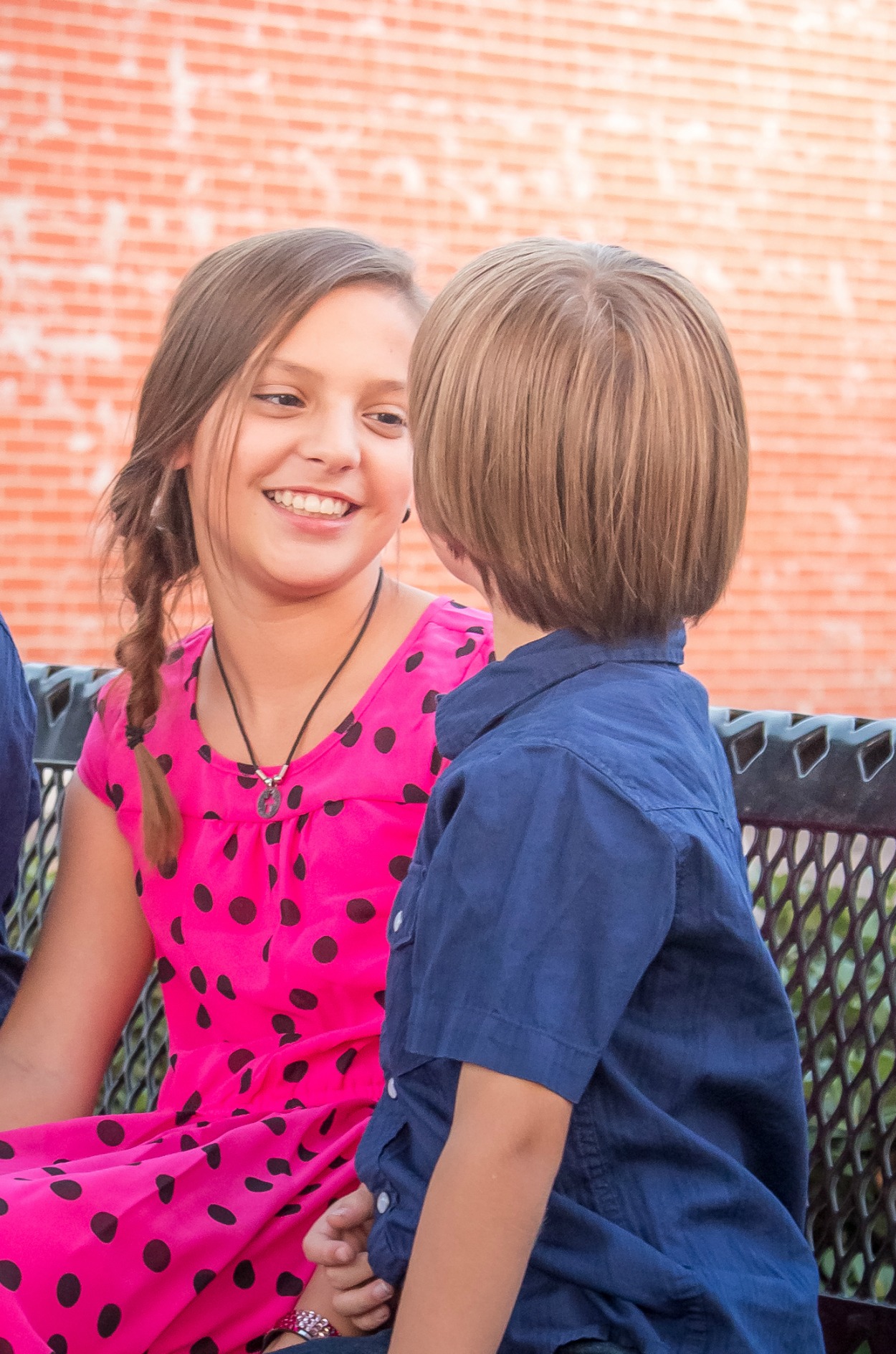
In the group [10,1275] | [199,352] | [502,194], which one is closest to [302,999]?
[10,1275]

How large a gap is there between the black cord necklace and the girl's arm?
229 mm

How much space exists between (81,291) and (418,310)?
5.66 meters

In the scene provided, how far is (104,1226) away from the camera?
151 cm

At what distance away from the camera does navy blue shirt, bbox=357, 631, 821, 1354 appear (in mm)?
1119

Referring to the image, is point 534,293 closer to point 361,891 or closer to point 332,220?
point 361,891

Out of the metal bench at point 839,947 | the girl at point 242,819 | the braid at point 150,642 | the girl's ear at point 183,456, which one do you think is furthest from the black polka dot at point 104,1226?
the girl's ear at point 183,456

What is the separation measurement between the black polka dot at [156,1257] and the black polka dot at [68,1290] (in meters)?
0.07

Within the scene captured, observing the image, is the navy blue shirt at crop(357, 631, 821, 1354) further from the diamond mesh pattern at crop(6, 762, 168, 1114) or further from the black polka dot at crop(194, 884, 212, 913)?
the diamond mesh pattern at crop(6, 762, 168, 1114)

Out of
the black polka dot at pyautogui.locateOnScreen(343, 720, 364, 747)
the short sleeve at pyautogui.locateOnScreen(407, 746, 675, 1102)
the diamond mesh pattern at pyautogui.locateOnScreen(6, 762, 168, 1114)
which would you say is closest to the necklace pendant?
the black polka dot at pyautogui.locateOnScreen(343, 720, 364, 747)

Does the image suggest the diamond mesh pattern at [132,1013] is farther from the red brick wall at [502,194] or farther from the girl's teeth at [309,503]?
the red brick wall at [502,194]

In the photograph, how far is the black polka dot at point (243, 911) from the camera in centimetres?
178

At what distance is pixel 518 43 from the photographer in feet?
25.0

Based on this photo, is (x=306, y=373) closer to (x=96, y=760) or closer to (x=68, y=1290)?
(x=96, y=760)

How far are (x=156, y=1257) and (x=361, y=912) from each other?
421 mm
